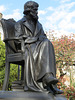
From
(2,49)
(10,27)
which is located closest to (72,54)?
(10,27)

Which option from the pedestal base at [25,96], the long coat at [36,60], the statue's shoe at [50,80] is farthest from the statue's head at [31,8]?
the pedestal base at [25,96]

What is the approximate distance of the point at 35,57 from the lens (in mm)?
3879

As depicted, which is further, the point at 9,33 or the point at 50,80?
the point at 9,33

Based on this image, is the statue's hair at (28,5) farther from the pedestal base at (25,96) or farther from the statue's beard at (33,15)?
the pedestal base at (25,96)

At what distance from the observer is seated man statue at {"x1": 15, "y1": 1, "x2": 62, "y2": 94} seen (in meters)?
3.65

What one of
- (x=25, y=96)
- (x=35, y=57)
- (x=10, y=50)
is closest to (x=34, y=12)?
(x=10, y=50)

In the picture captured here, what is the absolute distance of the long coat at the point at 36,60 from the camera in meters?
3.69

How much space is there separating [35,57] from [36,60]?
66 mm

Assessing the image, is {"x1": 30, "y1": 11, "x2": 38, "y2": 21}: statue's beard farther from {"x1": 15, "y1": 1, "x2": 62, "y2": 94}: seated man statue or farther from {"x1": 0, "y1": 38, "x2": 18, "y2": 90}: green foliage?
{"x1": 0, "y1": 38, "x2": 18, "y2": 90}: green foliage

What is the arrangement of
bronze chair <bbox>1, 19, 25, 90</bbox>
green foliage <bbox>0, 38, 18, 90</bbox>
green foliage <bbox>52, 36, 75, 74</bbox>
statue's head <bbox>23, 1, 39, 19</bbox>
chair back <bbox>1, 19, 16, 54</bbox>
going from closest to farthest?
bronze chair <bbox>1, 19, 25, 90</bbox>, chair back <bbox>1, 19, 16, 54</bbox>, statue's head <bbox>23, 1, 39, 19</bbox>, green foliage <bbox>52, 36, 75, 74</bbox>, green foliage <bbox>0, 38, 18, 90</bbox>

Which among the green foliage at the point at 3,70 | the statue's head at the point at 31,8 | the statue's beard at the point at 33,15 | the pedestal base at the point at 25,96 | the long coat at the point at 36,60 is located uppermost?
the statue's head at the point at 31,8

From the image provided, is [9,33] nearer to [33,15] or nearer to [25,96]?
[33,15]

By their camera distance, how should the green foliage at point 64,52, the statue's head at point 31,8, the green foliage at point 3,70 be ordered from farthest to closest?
the green foliage at point 3,70 → the green foliage at point 64,52 → the statue's head at point 31,8

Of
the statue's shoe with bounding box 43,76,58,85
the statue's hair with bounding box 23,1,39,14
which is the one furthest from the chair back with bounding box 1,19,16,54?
the statue's shoe with bounding box 43,76,58,85
